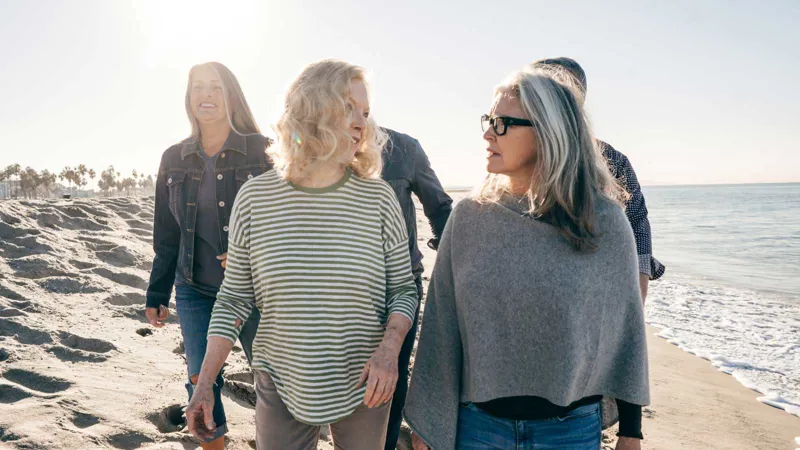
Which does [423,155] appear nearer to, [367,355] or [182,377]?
[367,355]

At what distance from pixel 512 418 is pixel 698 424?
340 centimetres

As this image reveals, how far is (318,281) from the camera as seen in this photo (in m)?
1.57

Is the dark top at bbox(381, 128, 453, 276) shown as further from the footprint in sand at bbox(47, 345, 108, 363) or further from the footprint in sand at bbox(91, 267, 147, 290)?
the footprint in sand at bbox(91, 267, 147, 290)

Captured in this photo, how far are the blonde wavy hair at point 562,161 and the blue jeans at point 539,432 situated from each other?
0.55 metres

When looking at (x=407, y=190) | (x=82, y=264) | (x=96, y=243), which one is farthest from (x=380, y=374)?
(x=96, y=243)

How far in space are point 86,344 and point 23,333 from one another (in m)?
0.50

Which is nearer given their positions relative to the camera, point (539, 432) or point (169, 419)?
point (539, 432)

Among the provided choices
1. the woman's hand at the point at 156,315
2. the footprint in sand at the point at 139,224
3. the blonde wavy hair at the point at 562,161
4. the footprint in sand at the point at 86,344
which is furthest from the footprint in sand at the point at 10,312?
the footprint in sand at the point at 139,224

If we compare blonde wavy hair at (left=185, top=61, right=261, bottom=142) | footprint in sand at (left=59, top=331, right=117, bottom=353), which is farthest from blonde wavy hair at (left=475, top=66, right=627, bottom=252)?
footprint in sand at (left=59, top=331, right=117, bottom=353)

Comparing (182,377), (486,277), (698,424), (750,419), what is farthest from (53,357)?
(750,419)

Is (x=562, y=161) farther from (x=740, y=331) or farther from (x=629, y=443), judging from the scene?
(x=740, y=331)

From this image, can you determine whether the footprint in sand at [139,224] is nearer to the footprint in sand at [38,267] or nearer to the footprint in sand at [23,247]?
the footprint in sand at [23,247]

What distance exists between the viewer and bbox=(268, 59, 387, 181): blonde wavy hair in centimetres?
157

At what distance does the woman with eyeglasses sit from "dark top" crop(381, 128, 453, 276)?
26.7 inches
